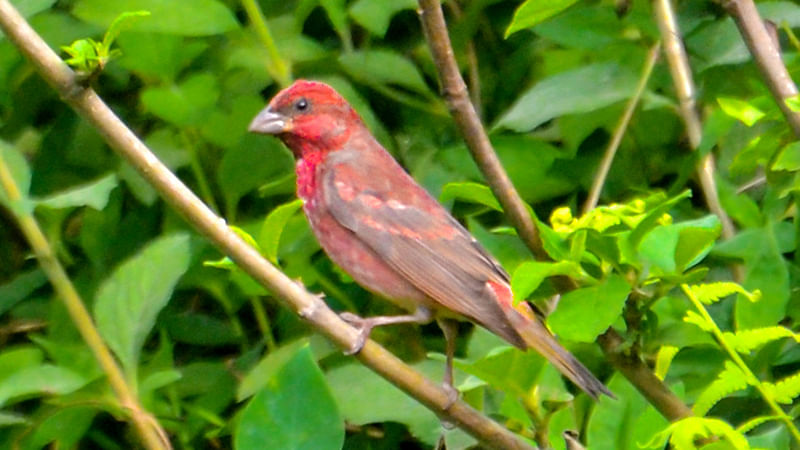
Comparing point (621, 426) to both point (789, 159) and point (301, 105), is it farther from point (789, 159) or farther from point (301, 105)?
point (301, 105)

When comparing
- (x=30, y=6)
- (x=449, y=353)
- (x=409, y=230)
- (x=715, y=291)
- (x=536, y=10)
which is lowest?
(x=449, y=353)

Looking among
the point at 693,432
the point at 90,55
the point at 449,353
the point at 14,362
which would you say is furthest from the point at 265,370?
the point at 693,432

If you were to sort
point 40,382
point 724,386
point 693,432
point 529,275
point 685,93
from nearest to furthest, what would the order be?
point 693,432 → point 529,275 → point 724,386 → point 40,382 → point 685,93

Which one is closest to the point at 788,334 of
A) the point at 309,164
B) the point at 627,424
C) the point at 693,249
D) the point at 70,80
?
the point at 693,249

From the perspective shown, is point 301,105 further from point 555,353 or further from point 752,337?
point 752,337

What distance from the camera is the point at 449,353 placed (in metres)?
3.05

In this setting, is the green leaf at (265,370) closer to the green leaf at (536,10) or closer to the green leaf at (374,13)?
the green leaf at (374,13)

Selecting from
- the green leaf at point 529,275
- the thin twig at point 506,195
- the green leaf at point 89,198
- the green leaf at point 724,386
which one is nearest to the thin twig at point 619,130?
the thin twig at point 506,195

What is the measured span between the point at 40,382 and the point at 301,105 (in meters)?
1.03

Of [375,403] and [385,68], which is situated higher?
[385,68]

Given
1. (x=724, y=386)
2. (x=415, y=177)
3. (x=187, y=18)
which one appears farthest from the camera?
(x=415, y=177)

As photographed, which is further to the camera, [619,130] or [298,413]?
[619,130]

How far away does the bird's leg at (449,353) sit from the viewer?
101 inches

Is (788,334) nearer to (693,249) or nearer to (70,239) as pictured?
(693,249)
